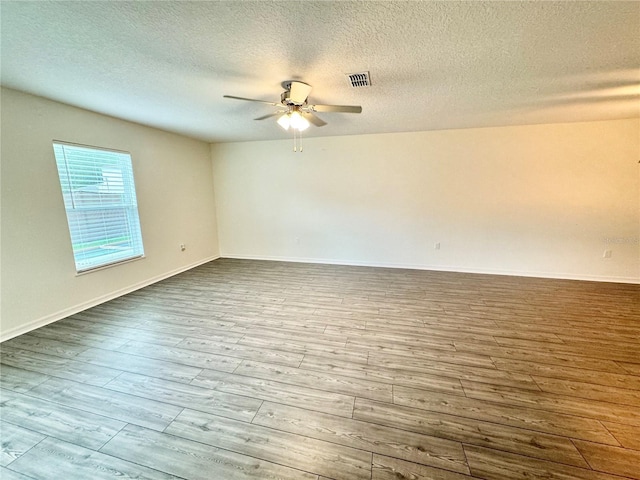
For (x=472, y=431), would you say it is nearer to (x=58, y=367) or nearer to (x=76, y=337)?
(x=58, y=367)

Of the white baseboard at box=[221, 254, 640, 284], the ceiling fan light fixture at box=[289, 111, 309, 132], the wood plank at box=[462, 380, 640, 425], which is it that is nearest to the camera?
the wood plank at box=[462, 380, 640, 425]

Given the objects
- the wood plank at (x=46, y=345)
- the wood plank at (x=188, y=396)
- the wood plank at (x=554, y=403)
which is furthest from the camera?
the wood plank at (x=46, y=345)

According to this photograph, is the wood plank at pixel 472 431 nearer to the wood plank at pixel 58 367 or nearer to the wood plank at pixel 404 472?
the wood plank at pixel 404 472

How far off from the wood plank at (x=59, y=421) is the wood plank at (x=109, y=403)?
0.04 metres

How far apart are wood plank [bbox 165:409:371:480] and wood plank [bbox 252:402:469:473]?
5 centimetres

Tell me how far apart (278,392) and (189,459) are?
636 millimetres

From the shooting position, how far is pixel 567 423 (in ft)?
5.18

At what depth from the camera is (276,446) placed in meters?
1.47

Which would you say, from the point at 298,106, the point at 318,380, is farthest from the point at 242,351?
the point at 298,106

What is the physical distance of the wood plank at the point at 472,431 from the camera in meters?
1.41

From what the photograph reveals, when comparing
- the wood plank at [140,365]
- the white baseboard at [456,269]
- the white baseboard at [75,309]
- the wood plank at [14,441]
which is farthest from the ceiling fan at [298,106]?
the white baseboard at [75,309]

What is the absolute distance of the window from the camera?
3.12 m

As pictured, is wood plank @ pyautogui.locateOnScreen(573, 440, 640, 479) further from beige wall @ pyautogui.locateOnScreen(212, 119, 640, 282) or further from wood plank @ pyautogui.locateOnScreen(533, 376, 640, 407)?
beige wall @ pyautogui.locateOnScreen(212, 119, 640, 282)

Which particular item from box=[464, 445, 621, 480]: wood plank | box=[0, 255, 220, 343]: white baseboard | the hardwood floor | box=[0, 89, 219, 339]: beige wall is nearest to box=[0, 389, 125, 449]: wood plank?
the hardwood floor
